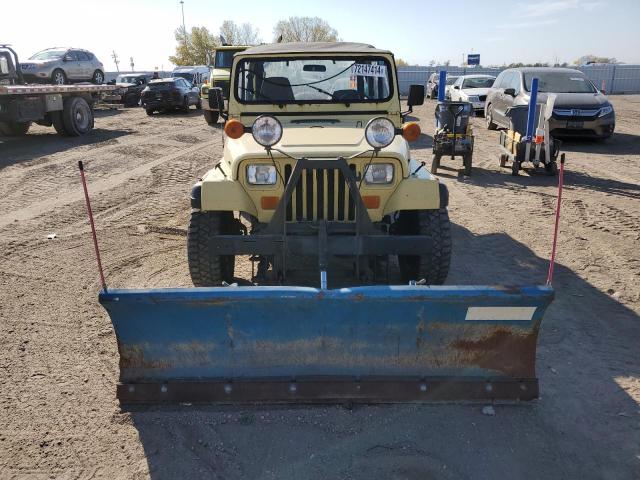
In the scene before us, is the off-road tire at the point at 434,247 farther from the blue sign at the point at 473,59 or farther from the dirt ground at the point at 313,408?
the blue sign at the point at 473,59

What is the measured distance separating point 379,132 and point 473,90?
51.6 ft

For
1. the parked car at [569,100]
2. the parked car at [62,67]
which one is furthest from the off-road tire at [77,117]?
the parked car at [569,100]

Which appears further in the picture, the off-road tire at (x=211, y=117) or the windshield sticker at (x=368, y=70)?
the off-road tire at (x=211, y=117)

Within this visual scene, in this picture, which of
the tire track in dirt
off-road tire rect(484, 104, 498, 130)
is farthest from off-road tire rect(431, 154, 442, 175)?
off-road tire rect(484, 104, 498, 130)

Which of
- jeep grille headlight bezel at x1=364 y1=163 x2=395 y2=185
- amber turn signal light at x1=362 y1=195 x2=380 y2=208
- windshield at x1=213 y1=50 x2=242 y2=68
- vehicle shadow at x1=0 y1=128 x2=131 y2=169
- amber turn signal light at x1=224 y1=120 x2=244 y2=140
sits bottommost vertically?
vehicle shadow at x1=0 y1=128 x2=131 y2=169

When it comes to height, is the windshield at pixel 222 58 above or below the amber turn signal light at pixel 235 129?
above

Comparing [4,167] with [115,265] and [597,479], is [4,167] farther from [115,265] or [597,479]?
[597,479]

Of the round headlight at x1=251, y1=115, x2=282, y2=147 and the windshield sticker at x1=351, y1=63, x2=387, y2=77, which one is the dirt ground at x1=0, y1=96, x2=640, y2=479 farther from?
the windshield sticker at x1=351, y1=63, x2=387, y2=77

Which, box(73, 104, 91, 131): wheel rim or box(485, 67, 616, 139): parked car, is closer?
box(485, 67, 616, 139): parked car

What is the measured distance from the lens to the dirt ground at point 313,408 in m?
2.60

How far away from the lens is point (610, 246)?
5734 millimetres

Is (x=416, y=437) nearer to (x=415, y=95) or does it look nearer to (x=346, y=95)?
(x=346, y=95)

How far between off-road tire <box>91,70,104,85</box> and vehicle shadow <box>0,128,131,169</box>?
25.6ft

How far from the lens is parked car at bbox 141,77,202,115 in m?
19.3
